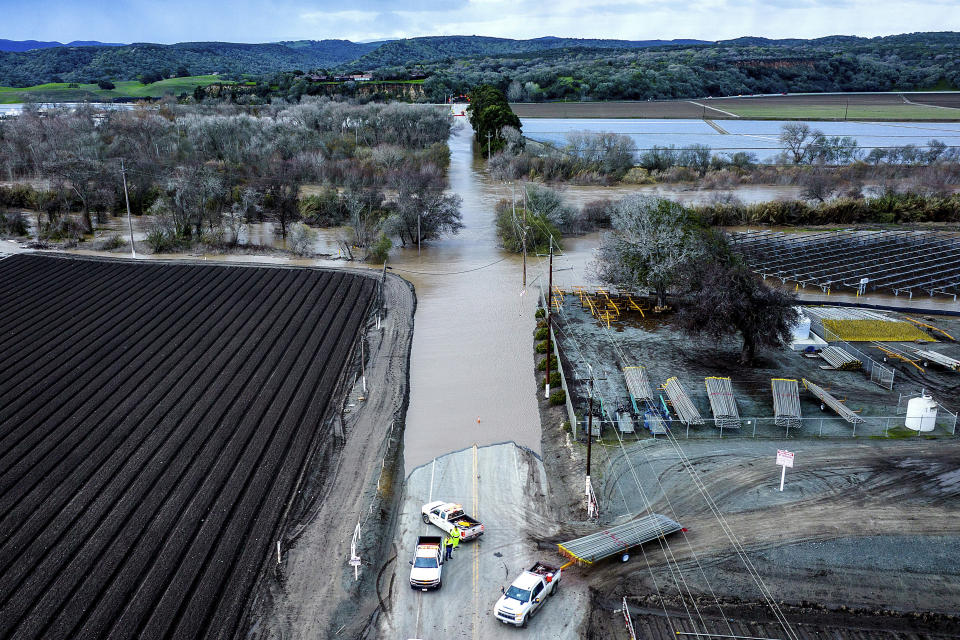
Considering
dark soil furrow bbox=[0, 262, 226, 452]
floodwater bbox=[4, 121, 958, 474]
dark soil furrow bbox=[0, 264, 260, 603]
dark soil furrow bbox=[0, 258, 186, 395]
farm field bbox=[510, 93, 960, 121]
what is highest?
farm field bbox=[510, 93, 960, 121]

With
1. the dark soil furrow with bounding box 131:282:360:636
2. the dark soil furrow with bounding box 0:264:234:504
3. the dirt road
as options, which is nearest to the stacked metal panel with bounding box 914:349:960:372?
the dirt road

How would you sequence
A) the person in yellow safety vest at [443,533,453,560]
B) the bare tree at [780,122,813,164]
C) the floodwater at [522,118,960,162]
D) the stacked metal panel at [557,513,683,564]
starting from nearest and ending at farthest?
the stacked metal panel at [557,513,683,564], the person in yellow safety vest at [443,533,453,560], the bare tree at [780,122,813,164], the floodwater at [522,118,960,162]

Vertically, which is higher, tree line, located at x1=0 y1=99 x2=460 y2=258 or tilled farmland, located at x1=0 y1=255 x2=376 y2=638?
tree line, located at x1=0 y1=99 x2=460 y2=258

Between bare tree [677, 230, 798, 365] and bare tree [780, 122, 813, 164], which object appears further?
bare tree [780, 122, 813, 164]

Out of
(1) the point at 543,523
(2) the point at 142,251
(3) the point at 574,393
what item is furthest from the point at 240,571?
(2) the point at 142,251

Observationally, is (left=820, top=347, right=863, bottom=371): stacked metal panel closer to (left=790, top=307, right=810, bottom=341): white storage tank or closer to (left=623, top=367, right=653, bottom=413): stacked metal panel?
(left=790, top=307, right=810, bottom=341): white storage tank

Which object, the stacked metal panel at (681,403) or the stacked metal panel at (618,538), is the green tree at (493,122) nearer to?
the stacked metal panel at (681,403)

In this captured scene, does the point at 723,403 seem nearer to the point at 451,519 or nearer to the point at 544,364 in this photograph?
the point at 544,364

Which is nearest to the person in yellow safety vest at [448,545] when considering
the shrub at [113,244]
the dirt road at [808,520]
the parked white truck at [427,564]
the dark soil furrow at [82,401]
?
the parked white truck at [427,564]
